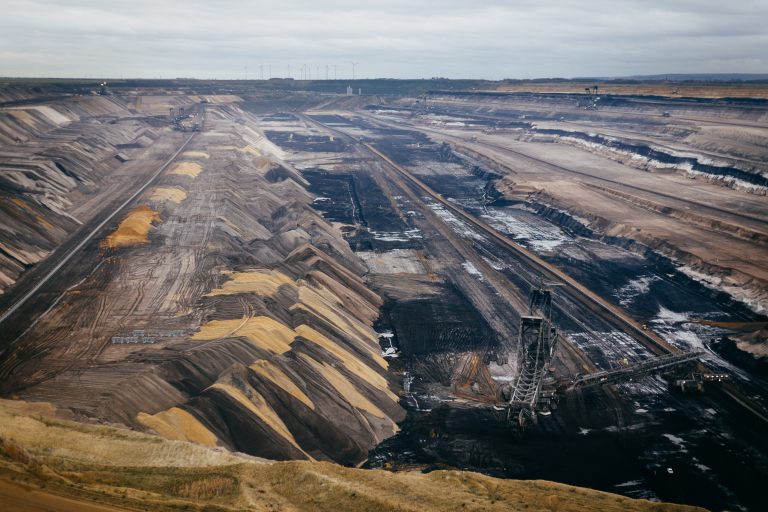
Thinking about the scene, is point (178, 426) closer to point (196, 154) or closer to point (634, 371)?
point (634, 371)

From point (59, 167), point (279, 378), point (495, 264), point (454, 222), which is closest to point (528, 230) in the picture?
point (454, 222)

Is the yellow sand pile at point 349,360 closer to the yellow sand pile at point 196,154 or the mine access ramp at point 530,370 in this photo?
the mine access ramp at point 530,370

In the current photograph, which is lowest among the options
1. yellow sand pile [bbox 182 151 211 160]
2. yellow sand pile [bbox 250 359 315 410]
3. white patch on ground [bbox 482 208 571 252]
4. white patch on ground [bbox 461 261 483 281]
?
white patch on ground [bbox 461 261 483 281]

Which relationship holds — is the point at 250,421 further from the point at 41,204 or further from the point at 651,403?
the point at 41,204

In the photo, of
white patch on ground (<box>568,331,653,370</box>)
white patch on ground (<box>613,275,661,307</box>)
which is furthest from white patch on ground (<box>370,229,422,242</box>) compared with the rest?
white patch on ground (<box>568,331,653,370</box>)

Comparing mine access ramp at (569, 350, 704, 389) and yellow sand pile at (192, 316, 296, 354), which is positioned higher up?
yellow sand pile at (192, 316, 296, 354)

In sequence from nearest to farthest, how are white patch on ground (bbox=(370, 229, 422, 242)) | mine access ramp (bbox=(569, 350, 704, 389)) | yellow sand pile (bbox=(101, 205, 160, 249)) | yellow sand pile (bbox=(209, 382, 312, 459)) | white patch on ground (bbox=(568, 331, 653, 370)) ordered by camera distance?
yellow sand pile (bbox=(209, 382, 312, 459)) < mine access ramp (bbox=(569, 350, 704, 389)) < white patch on ground (bbox=(568, 331, 653, 370)) < yellow sand pile (bbox=(101, 205, 160, 249)) < white patch on ground (bbox=(370, 229, 422, 242))

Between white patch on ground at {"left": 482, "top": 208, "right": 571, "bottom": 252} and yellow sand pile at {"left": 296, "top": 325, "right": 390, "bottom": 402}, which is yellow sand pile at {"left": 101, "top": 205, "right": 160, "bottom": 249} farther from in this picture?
white patch on ground at {"left": 482, "top": 208, "right": 571, "bottom": 252}
